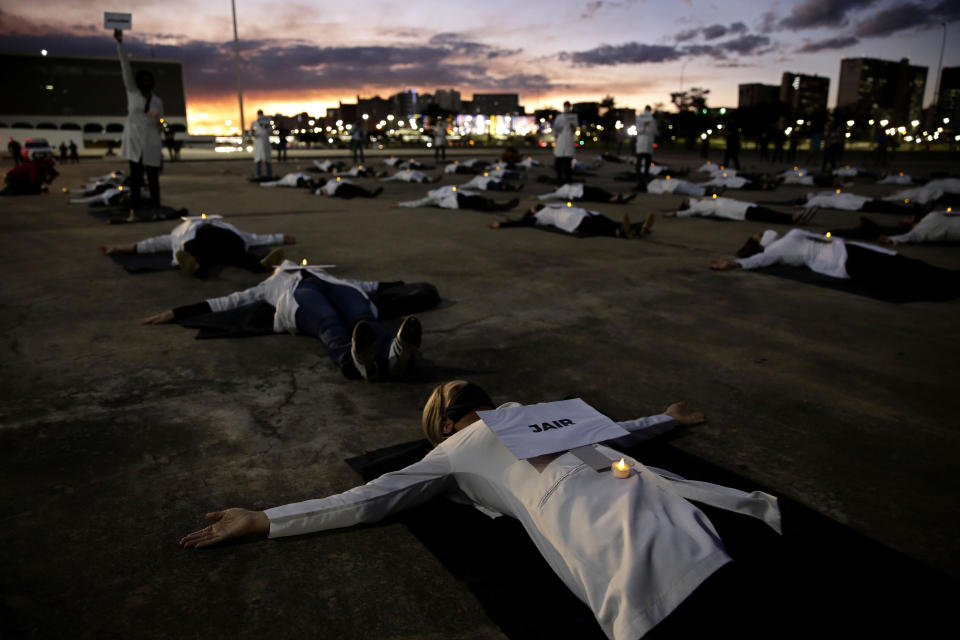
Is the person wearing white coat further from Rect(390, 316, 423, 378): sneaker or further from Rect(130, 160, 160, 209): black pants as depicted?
Rect(130, 160, 160, 209): black pants

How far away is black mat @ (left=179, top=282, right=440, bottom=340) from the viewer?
4203 millimetres

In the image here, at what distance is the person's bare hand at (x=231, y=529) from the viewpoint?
6.47ft

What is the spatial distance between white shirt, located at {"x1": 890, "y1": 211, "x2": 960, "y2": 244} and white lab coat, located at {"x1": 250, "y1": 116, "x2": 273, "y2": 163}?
1438cm

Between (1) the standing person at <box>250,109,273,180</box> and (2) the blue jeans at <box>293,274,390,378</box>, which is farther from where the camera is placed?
(1) the standing person at <box>250,109,273,180</box>

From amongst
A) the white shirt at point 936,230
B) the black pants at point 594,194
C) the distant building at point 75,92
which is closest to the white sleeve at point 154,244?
the black pants at point 594,194

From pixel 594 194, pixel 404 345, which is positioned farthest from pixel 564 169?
pixel 404 345

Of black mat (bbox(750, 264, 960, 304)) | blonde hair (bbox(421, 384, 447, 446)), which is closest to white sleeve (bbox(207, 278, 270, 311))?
blonde hair (bbox(421, 384, 447, 446))

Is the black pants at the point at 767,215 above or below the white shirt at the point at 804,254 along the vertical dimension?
above

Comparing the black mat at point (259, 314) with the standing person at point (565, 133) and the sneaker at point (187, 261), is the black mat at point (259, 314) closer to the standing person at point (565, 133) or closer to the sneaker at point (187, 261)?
the sneaker at point (187, 261)

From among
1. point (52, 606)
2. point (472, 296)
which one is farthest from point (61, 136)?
point (52, 606)

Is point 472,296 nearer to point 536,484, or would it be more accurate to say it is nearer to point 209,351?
point 209,351

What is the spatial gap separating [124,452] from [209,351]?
1335mm

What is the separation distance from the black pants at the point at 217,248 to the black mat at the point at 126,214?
441 cm

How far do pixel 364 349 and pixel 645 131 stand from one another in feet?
45.2
